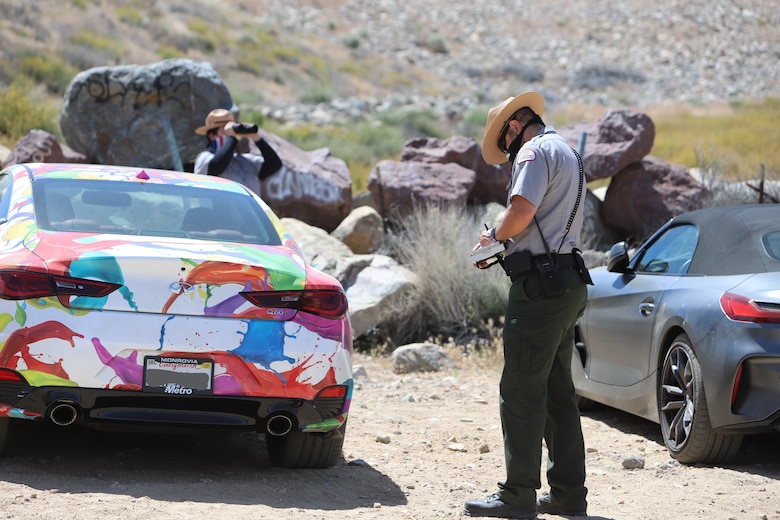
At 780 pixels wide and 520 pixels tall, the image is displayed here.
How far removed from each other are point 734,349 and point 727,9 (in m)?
63.6

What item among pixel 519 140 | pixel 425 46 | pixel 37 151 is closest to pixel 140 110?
pixel 37 151

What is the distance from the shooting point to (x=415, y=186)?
14227 mm

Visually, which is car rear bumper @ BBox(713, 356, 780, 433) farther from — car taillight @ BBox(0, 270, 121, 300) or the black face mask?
car taillight @ BBox(0, 270, 121, 300)

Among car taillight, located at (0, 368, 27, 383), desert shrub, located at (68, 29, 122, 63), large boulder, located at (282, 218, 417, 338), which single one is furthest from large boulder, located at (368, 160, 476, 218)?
desert shrub, located at (68, 29, 122, 63)

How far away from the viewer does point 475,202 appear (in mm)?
15070

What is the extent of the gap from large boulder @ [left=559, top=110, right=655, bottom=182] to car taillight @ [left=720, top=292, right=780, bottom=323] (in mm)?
9209

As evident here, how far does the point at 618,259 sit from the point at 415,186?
24.5 ft

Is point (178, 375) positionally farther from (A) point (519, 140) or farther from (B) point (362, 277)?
(B) point (362, 277)

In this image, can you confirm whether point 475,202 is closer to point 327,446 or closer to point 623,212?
point 623,212

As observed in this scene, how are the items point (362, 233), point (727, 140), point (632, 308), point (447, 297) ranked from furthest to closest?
point (727, 140) → point (362, 233) → point (447, 297) → point (632, 308)

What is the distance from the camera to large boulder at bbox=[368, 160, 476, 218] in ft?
46.3

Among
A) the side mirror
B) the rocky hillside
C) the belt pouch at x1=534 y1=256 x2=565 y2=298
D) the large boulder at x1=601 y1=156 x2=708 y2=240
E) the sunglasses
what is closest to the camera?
the belt pouch at x1=534 y1=256 x2=565 y2=298

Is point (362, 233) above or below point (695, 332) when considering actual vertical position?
below

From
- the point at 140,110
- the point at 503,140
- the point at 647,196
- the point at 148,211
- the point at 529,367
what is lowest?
the point at 647,196
